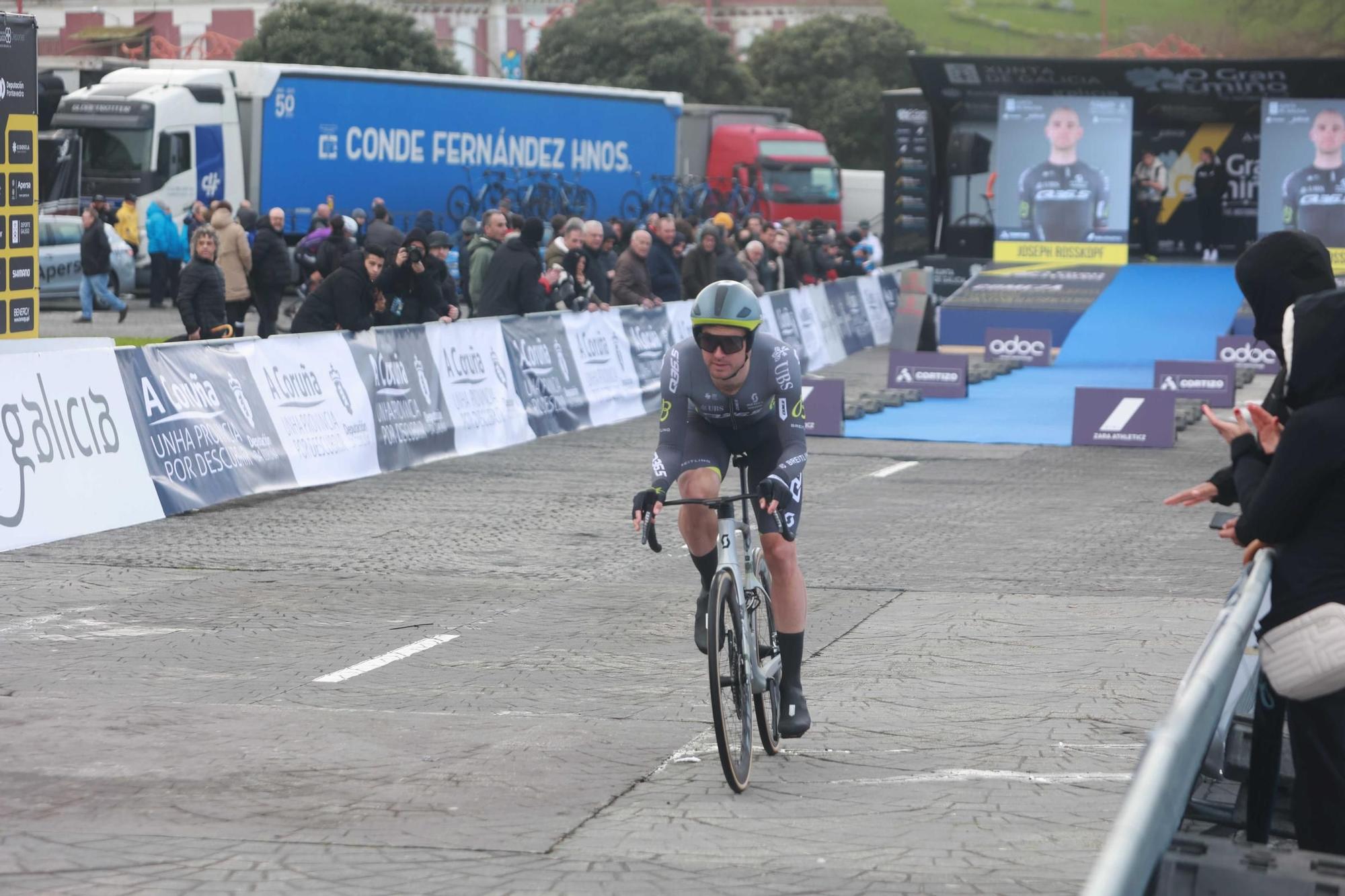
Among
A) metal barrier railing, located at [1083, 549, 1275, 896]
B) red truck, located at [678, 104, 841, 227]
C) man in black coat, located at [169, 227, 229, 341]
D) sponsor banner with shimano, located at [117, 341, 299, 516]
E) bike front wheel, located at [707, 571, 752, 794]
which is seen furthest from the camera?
red truck, located at [678, 104, 841, 227]

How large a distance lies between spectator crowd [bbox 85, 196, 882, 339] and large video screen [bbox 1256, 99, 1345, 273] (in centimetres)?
799

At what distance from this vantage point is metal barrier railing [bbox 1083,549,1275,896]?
11.4 ft

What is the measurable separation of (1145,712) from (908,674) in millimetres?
1220

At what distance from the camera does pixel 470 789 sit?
6.79 metres

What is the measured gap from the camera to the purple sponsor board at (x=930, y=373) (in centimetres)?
2498

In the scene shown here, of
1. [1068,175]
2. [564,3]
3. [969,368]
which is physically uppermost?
[564,3]

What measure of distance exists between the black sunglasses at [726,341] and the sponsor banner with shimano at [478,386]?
10749 millimetres

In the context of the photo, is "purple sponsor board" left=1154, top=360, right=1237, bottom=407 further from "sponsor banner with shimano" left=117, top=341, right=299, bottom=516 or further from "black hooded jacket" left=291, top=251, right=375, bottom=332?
"sponsor banner with shimano" left=117, top=341, right=299, bottom=516

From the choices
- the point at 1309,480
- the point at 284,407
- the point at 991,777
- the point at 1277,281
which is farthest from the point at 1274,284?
the point at 284,407

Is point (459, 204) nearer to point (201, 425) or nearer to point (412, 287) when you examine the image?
point (412, 287)

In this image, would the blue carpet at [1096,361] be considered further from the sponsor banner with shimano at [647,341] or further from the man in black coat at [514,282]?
the man in black coat at [514,282]

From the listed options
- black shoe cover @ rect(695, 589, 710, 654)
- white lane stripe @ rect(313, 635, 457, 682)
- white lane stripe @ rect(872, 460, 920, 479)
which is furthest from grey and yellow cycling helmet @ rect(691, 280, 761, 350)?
white lane stripe @ rect(872, 460, 920, 479)

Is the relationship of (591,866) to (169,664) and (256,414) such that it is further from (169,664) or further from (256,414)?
(256,414)

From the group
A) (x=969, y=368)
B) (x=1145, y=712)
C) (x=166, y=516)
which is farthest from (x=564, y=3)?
(x=1145, y=712)
